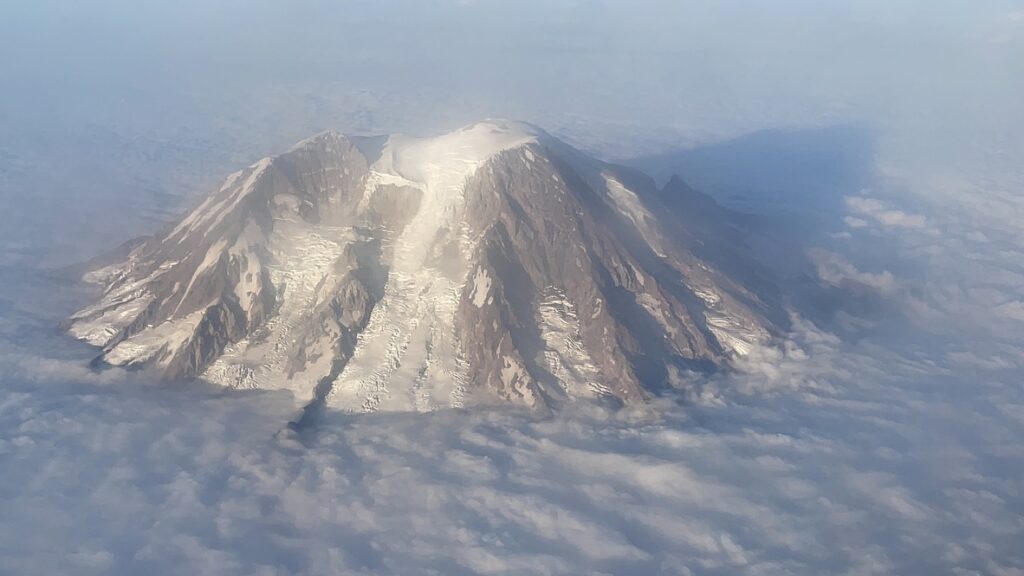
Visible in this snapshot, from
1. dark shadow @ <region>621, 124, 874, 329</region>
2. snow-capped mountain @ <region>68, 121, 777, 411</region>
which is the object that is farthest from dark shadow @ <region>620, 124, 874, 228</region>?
snow-capped mountain @ <region>68, 121, 777, 411</region>

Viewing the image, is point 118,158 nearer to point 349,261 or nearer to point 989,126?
point 349,261

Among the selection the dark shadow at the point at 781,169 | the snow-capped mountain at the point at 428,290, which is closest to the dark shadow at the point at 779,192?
the dark shadow at the point at 781,169

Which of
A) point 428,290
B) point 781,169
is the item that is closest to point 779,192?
point 781,169

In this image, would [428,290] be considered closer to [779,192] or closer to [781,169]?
[779,192]

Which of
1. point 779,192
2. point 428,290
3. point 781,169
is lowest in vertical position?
point 428,290

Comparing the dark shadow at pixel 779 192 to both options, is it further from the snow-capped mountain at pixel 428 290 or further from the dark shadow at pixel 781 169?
the snow-capped mountain at pixel 428 290

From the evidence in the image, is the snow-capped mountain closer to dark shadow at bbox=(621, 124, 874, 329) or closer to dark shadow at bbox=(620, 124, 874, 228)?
dark shadow at bbox=(621, 124, 874, 329)

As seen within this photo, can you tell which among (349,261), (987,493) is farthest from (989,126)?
(349,261)

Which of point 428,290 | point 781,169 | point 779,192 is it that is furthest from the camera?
point 781,169
